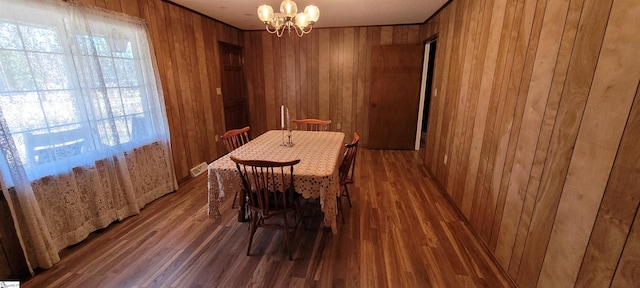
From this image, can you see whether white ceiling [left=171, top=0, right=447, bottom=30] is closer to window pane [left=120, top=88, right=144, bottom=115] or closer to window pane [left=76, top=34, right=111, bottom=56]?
window pane [left=76, top=34, right=111, bottom=56]

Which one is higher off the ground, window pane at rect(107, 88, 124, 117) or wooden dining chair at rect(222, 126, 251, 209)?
window pane at rect(107, 88, 124, 117)

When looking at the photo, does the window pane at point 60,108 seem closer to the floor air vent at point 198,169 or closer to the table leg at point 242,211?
the table leg at point 242,211

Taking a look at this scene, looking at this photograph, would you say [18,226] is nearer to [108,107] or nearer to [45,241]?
[45,241]

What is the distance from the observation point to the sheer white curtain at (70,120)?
1.70 metres

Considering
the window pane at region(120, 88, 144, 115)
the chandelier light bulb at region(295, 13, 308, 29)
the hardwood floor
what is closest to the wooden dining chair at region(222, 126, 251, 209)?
the hardwood floor

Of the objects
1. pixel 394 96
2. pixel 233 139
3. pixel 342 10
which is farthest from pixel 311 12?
pixel 394 96

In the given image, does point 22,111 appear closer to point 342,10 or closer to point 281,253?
point 281,253

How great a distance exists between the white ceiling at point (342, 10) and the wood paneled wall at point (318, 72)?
307mm

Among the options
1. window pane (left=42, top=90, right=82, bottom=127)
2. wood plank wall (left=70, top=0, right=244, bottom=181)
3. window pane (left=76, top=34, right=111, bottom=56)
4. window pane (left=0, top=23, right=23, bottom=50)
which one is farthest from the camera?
wood plank wall (left=70, top=0, right=244, bottom=181)

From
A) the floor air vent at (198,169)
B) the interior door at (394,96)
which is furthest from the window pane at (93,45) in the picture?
the interior door at (394,96)

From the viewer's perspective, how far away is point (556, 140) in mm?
1323

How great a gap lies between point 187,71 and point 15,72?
1.83 meters

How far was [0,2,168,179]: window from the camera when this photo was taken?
5.58 feet

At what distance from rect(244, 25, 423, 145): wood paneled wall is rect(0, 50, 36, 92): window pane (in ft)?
11.8
